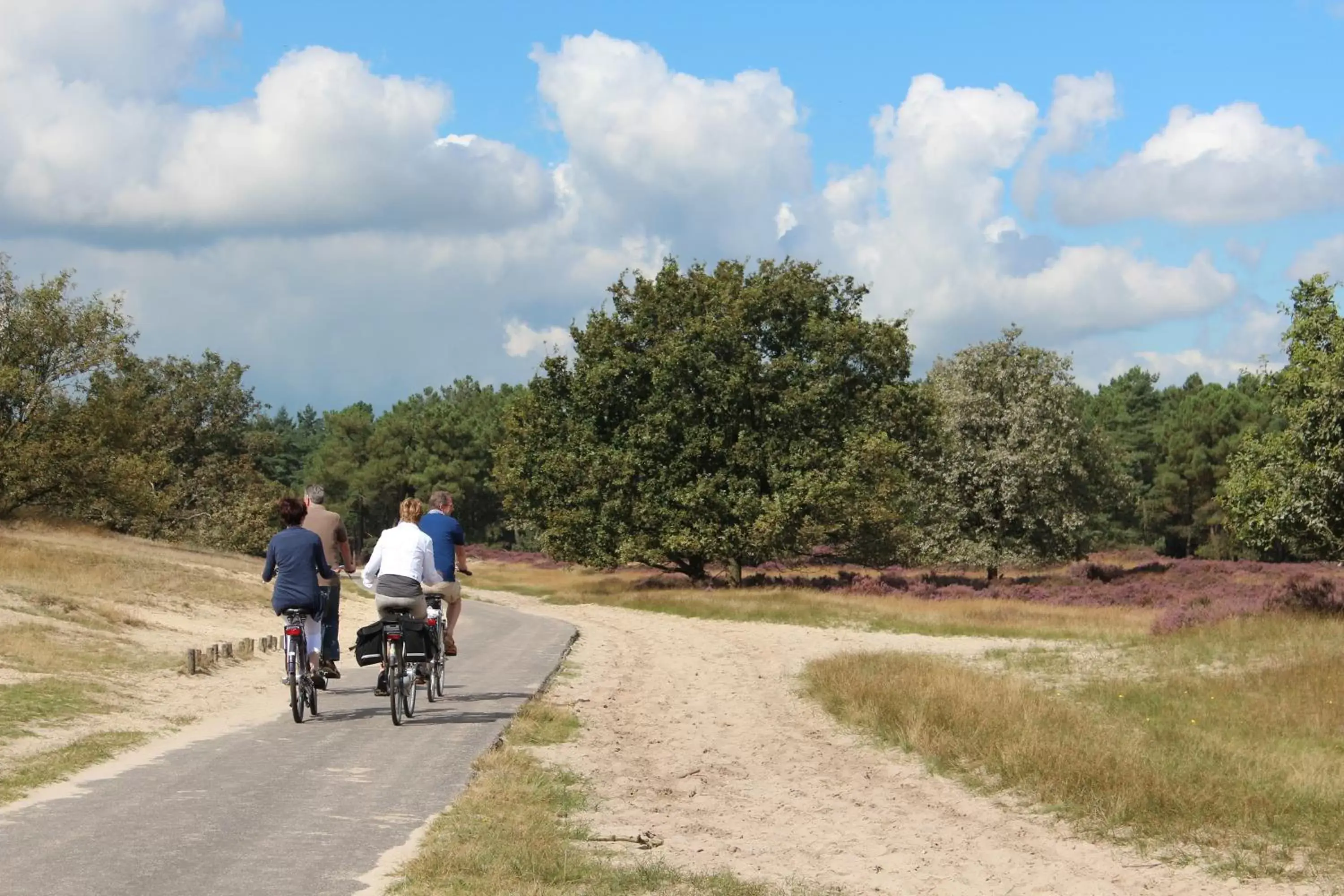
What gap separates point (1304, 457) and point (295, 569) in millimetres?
24210

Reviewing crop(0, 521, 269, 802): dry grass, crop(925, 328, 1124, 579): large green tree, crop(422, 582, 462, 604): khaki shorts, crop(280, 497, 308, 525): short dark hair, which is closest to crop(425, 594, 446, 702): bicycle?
crop(422, 582, 462, 604): khaki shorts

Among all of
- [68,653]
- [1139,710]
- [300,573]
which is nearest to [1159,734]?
[1139,710]

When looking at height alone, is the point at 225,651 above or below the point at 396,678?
below

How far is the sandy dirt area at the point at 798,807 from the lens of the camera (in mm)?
8883

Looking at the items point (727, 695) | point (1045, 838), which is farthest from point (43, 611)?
point (1045, 838)

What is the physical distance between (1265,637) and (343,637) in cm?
1966

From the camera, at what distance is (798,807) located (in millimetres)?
11258

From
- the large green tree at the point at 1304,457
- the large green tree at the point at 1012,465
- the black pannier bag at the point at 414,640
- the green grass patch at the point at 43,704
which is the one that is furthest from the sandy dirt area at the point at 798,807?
the large green tree at the point at 1012,465

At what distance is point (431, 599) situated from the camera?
603 inches

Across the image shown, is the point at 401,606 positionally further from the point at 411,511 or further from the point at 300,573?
the point at 411,511

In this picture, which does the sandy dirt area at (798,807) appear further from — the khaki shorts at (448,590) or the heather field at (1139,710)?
the khaki shorts at (448,590)

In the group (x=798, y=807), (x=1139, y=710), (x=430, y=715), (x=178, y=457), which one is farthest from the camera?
(x=178, y=457)

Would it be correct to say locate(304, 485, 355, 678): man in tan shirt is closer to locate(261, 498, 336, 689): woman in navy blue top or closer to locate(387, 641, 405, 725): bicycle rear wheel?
locate(261, 498, 336, 689): woman in navy blue top

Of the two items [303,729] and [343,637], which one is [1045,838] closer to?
[303,729]
